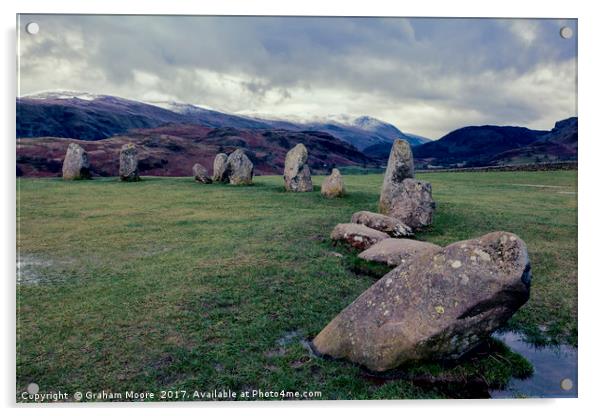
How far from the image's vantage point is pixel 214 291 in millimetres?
9945

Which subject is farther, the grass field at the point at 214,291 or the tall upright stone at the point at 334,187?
the tall upright stone at the point at 334,187

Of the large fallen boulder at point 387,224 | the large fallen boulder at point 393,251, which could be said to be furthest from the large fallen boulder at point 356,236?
the large fallen boulder at point 387,224

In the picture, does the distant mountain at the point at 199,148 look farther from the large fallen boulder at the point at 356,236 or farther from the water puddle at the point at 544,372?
the water puddle at the point at 544,372

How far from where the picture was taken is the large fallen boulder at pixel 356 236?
1335cm

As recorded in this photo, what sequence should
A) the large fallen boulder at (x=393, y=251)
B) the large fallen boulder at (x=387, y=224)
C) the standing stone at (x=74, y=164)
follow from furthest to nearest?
the standing stone at (x=74, y=164) → the large fallen boulder at (x=387, y=224) → the large fallen boulder at (x=393, y=251)

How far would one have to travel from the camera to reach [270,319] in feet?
27.9

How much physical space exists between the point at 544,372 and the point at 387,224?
8.33 meters

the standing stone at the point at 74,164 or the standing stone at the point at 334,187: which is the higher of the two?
the standing stone at the point at 74,164

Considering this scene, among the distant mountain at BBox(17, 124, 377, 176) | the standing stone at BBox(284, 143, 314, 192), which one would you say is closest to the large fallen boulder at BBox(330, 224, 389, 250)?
the standing stone at BBox(284, 143, 314, 192)

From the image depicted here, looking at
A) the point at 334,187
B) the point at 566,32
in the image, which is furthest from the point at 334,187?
the point at 566,32

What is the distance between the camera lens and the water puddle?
22.6 feet

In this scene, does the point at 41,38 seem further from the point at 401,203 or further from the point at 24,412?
the point at 401,203

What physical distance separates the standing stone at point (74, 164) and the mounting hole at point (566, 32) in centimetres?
2808

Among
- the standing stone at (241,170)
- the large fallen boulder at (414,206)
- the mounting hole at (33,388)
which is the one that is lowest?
the mounting hole at (33,388)
